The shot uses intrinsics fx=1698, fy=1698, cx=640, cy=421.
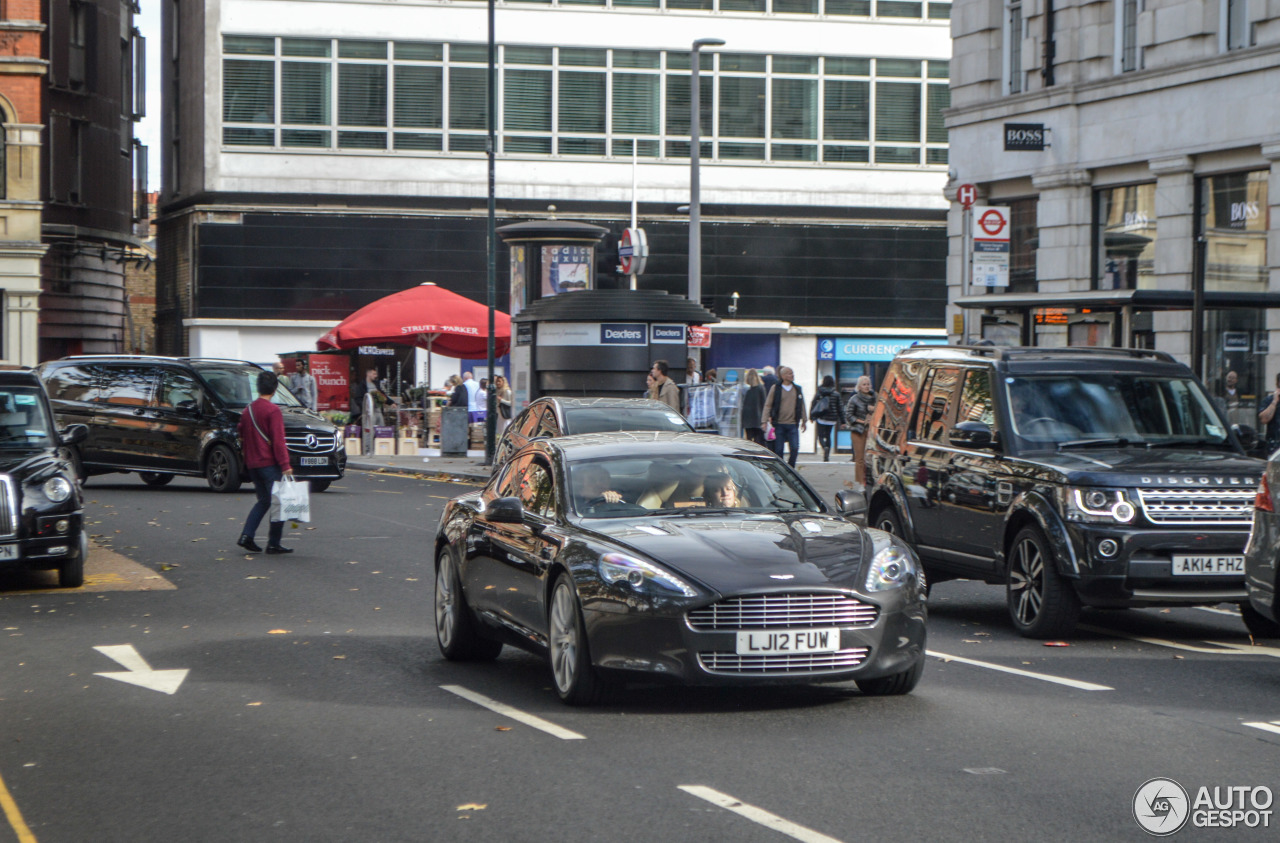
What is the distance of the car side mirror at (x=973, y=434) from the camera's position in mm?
11672

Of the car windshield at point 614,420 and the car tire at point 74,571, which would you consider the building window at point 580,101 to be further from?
the car tire at point 74,571

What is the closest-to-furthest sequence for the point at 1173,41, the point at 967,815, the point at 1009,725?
the point at 967,815, the point at 1009,725, the point at 1173,41

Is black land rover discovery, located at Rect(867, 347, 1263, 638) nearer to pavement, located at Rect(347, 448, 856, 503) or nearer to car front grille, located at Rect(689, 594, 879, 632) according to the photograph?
car front grille, located at Rect(689, 594, 879, 632)

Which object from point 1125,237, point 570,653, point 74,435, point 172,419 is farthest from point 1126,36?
point 570,653

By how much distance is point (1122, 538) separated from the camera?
10.6 metres

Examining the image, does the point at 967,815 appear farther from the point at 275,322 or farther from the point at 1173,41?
the point at 275,322

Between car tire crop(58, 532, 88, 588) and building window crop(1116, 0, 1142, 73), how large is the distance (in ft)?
58.2

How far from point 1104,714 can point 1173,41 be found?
60.1 feet

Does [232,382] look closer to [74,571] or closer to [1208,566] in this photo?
[74,571]

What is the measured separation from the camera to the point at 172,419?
2502 cm

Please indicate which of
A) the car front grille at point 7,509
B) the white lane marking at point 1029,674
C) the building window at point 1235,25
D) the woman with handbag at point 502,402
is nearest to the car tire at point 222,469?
the woman with handbag at point 502,402

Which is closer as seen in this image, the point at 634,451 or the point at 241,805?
the point at 241,805

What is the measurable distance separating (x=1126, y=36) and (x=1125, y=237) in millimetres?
3002

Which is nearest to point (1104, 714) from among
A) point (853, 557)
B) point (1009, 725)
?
point (1009, 725)
